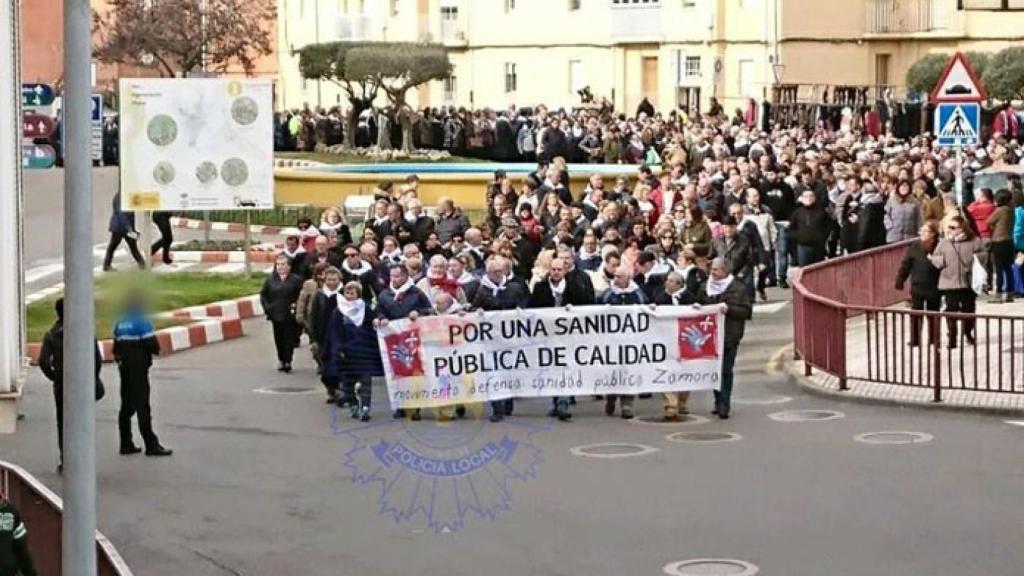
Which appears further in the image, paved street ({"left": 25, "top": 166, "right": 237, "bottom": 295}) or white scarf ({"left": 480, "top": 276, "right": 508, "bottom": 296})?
paved street ({"left": 25, "top": 166, "right": 237, "bottom": 295})

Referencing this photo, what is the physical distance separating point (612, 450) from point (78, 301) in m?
9.01

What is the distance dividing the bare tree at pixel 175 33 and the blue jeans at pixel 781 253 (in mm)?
37348

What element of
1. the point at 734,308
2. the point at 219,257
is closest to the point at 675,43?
the point at 219,257

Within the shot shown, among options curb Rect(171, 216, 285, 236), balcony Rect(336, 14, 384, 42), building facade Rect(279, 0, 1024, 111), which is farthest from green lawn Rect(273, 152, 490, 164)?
balcony Rect(336, 14, 384, 42)

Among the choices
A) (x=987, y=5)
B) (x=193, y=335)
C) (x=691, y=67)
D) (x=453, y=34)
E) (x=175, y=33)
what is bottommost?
(x=193, y=335)

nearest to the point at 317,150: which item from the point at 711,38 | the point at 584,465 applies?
the point at 711,38

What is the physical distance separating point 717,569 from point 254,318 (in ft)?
Result: 51.2

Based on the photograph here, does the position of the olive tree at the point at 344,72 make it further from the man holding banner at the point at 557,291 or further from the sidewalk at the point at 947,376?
the sidewalk at the point at 947,376

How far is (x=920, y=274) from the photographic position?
78.5 feet

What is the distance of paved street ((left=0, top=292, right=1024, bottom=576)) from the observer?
14.7 meters

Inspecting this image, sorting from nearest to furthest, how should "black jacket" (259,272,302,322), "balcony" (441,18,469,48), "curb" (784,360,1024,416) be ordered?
"curb" (784,360,1024,416) < "black jacket" (259,272,302,322) < "balcony" (441,18,469,48)

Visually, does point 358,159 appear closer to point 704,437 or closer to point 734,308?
point 734,308

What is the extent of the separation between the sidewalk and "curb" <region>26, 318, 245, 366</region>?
7.65 metres

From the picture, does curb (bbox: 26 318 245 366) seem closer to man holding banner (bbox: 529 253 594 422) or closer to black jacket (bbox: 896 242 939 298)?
man holding banner (bbox: 529 253 594 422)
